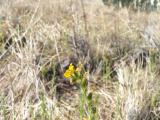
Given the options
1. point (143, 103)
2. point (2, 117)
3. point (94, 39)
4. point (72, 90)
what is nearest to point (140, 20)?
point (94, 39)

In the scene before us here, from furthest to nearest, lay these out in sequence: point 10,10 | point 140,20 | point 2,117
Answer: point 140,20
point 10,10
point 2,117

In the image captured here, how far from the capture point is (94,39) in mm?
3197

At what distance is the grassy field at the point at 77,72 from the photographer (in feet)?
6.68

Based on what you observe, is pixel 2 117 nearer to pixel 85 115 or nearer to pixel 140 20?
pixel 85 115

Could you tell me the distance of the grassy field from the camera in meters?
2.04

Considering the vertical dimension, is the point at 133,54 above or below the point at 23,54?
below

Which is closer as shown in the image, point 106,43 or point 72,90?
point 72,90

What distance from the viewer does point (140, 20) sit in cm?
482

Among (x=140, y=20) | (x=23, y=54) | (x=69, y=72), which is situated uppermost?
(x=69, y=72)

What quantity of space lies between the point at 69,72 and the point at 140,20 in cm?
334

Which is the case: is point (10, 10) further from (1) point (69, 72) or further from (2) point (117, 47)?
(1) point (69, 72)

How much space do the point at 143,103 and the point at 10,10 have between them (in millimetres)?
2218

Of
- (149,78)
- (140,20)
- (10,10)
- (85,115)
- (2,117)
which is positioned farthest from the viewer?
(140,20)

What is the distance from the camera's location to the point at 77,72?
1641mm
